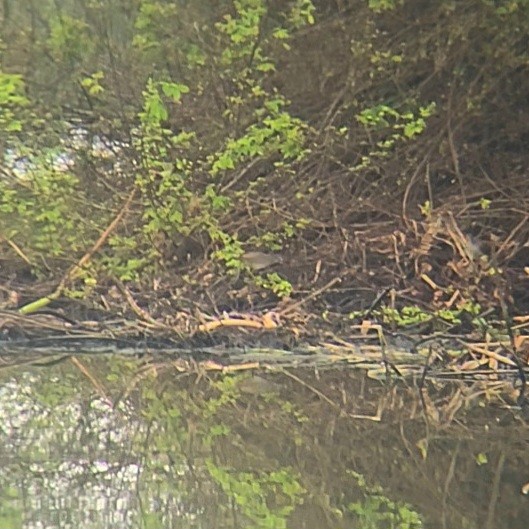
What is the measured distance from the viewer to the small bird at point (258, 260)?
4.58ft

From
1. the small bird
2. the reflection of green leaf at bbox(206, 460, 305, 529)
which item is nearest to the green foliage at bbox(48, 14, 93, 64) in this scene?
the small bird

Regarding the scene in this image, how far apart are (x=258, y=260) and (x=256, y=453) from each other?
0.66m

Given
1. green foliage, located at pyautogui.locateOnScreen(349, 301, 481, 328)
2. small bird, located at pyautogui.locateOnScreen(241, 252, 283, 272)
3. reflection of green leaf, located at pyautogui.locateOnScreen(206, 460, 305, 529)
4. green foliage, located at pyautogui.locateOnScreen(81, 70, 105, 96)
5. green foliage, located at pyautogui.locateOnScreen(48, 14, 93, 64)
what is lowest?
green foliage, located at pyautogui.locateOnScreen(349, 301, 481, 328)

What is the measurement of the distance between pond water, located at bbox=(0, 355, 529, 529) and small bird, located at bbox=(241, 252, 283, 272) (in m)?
0.32

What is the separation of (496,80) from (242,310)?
57 cm

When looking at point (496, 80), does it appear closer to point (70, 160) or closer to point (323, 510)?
point (70, 160)

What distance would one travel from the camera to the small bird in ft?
4.58

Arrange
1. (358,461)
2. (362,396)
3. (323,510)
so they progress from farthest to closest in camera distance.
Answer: (362,396) → (358,461) → (323,510)

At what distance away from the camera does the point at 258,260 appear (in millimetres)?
1397

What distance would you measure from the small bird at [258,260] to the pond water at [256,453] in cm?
32

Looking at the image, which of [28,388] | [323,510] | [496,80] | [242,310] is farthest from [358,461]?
[496,80]

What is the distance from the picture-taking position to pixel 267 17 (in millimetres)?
1353

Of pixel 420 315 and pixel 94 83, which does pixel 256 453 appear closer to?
pixel 420 315

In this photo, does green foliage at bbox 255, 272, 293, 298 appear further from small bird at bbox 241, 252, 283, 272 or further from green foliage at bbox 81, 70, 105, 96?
green foliage at bbox 81, 70, 105, 96
